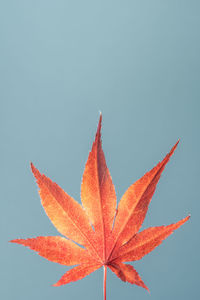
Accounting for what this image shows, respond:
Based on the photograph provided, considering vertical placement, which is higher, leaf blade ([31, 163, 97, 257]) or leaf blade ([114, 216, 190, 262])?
leaf blade ([31, 163, 97, 257])

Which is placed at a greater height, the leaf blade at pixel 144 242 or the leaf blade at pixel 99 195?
the leaf blade at pixel 99 195

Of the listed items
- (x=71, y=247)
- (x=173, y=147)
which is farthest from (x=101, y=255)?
(x=173, y=147)

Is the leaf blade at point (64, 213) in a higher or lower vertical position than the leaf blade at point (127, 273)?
higher

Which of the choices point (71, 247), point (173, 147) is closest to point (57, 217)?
point (71, 247)

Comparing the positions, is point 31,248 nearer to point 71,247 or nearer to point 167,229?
point 71,247

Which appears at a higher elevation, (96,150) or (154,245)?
(96,150)

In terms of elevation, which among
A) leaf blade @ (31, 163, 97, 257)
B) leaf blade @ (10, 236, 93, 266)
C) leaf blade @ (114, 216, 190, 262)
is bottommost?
leaf blade @ (114, 216, 190, 262)

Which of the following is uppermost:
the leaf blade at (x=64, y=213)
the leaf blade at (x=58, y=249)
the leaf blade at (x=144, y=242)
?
the leaf blade at (x=64, y=213)
